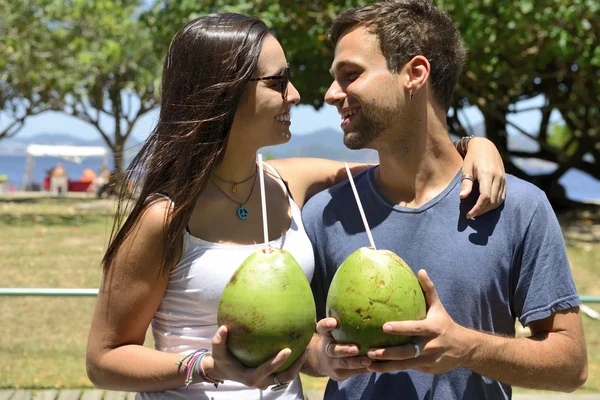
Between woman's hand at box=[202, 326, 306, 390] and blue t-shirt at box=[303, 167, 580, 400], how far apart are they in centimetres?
40

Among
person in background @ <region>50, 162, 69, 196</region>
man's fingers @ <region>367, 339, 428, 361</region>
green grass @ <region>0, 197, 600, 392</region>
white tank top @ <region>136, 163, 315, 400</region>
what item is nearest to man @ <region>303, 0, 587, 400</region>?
man's fingers @ <region>367, 339, 428, 361</region>

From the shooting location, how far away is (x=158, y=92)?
2994mm

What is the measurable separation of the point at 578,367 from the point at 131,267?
1.30 meters

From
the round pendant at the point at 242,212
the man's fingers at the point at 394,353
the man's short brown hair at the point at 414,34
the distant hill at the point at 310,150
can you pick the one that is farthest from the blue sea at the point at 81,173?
the man's fingers at the point at 394,353

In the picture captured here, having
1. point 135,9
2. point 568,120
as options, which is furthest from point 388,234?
point 135,9

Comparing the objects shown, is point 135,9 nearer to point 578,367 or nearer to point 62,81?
point 62,81

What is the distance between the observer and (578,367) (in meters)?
2.06

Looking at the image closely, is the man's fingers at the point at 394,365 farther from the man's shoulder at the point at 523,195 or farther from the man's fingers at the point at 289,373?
the man's shoulder at the point at 523,195

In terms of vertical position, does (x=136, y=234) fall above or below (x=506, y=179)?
below

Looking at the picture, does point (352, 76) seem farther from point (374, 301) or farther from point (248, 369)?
point (248, 369)

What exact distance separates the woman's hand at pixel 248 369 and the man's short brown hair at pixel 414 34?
1.01 m

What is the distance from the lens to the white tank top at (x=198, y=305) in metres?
2.16

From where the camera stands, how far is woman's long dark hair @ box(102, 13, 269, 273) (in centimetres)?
223

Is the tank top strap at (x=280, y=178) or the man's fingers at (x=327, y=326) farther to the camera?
the tank top strap at (x=280, y=178)
